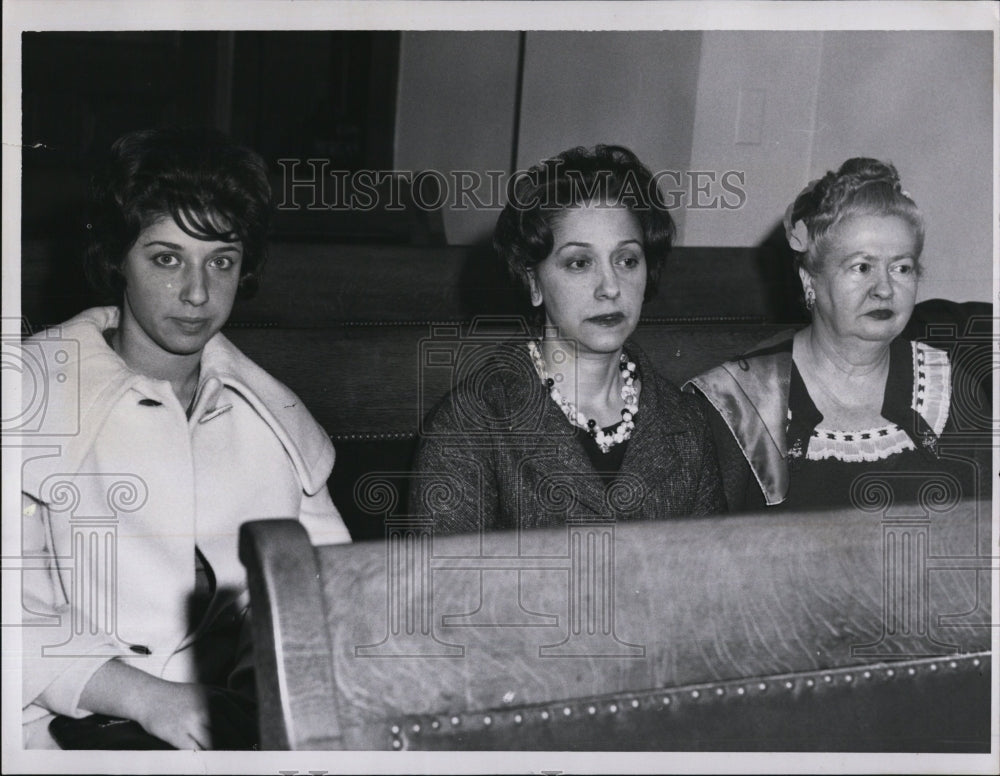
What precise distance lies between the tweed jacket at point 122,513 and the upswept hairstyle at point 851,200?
73 cm

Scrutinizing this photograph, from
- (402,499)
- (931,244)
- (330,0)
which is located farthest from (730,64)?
(402,499)

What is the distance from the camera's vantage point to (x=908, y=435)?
4.46 feet

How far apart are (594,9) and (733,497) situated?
0.62m

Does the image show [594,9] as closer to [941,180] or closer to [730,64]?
[730,64]

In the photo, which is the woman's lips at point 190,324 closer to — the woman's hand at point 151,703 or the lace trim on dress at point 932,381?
the woman's hand at point 151,703

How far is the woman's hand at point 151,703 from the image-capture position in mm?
1212

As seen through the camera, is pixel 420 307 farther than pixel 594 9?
Yes

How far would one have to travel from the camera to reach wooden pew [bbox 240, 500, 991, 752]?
847 millimetres

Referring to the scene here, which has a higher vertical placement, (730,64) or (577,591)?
(730,64)

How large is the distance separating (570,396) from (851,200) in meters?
0.43

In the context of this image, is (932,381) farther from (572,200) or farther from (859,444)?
(572,200)

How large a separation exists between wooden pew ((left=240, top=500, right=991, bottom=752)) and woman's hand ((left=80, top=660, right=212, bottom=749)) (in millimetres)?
379

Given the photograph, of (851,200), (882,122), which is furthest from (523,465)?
(882,122)

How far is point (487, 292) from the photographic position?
1382 millimetres
